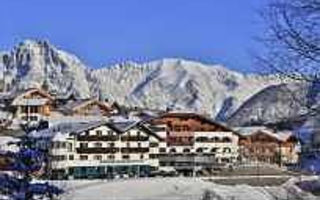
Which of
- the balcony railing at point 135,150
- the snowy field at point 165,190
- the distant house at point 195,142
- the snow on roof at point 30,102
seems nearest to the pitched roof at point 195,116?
the distant house at point 195,142

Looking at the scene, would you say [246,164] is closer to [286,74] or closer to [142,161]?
[142,161]

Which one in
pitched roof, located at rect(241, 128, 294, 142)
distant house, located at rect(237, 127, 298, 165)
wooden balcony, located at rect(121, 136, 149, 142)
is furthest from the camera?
pitched roof, located at rect(241, 128, 294, 142)

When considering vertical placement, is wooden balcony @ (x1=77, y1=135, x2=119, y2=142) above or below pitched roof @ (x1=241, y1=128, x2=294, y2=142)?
below

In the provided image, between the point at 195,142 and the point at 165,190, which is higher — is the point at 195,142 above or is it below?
above

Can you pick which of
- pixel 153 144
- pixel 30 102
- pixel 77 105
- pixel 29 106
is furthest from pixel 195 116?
pixel 77 105

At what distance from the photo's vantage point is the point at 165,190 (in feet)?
114

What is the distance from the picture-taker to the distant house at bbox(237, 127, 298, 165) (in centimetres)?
5431

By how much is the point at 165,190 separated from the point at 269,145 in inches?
879

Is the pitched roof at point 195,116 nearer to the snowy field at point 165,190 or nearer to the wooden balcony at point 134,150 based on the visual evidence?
the wooden balcony at point 134,150

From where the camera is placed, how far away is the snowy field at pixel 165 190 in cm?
3122

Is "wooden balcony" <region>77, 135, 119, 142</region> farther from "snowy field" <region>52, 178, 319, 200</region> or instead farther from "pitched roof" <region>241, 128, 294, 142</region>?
"pitched roof" <region>241, 128, 294, 142</region>

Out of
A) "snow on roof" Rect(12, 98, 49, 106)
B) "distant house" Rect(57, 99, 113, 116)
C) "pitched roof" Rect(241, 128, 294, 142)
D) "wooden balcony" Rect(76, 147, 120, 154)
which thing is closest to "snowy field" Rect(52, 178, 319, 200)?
"wooden balcony" Rect(76, 147, 120, 154)

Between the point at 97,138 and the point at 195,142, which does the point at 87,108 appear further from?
the point at 97,138

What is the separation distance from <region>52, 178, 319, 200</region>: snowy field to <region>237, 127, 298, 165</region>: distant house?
16750 millimetres
